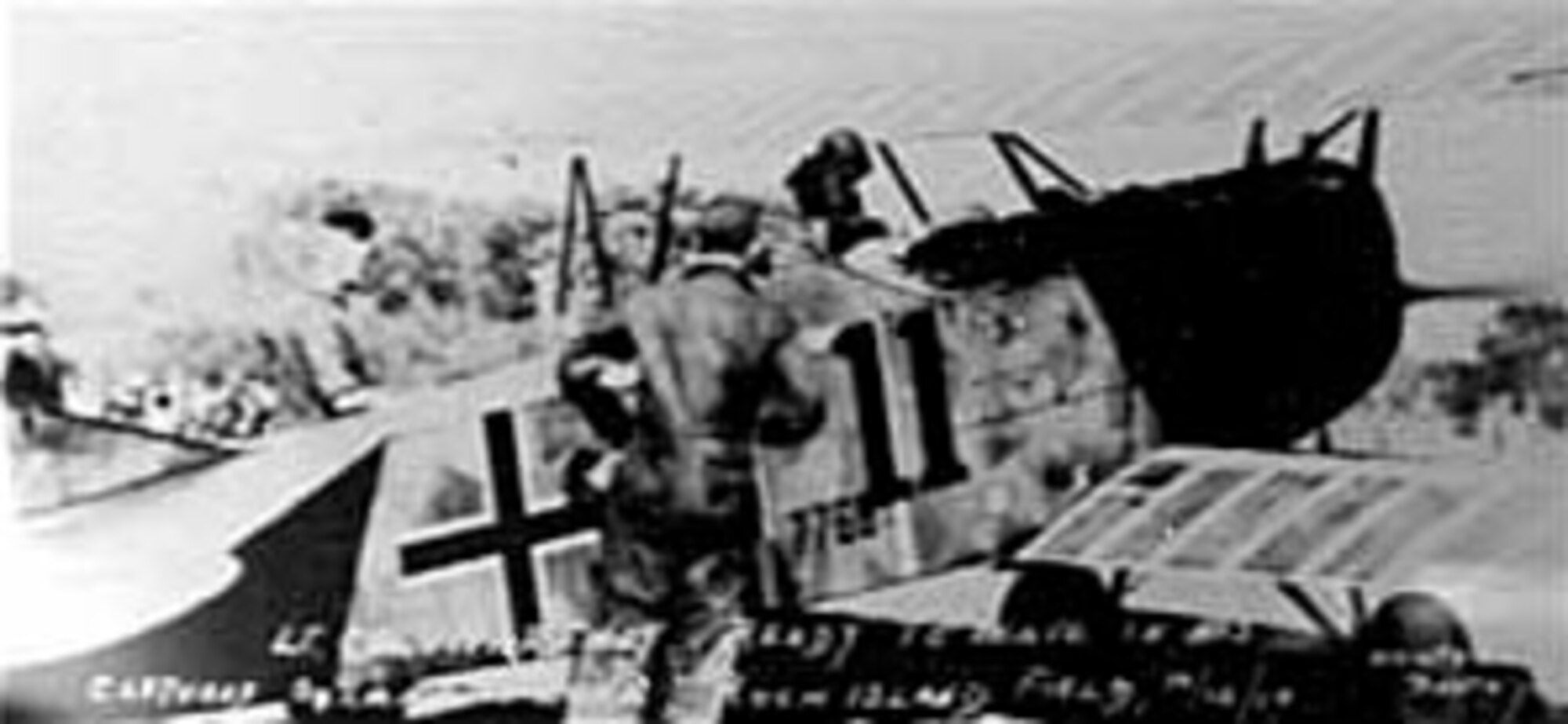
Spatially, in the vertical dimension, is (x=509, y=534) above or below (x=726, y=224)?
below

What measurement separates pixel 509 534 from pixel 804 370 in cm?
17

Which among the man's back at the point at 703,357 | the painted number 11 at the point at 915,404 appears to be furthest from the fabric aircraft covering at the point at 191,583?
the painted number 11 at the point at 915,404

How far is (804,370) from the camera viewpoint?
4.25ft

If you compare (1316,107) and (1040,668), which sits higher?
(1316,107)

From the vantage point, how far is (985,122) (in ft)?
4.21

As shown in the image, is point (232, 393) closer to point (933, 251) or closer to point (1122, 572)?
point (933, 251)

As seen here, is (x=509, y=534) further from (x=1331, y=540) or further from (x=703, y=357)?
(x=1331, y=540)

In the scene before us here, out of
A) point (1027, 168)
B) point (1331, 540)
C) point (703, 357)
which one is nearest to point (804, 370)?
point (703, 357)

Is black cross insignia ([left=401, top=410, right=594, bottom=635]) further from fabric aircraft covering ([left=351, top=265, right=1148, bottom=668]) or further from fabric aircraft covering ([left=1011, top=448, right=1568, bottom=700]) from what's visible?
fabric aircraft covering ([left=1011, top=448, right=1568, bottom=700])

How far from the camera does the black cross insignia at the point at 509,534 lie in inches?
50.5

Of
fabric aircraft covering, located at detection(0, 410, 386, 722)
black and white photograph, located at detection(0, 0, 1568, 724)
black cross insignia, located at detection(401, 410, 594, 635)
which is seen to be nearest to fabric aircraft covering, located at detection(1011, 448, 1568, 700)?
black and white photograph, located at detection(0, 0, 1568, 724)

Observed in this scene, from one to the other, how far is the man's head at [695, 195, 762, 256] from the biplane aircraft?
3 centimetres

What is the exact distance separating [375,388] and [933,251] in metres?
0.30

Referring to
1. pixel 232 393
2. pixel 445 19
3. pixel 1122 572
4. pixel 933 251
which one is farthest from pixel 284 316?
pixel 1122 572
